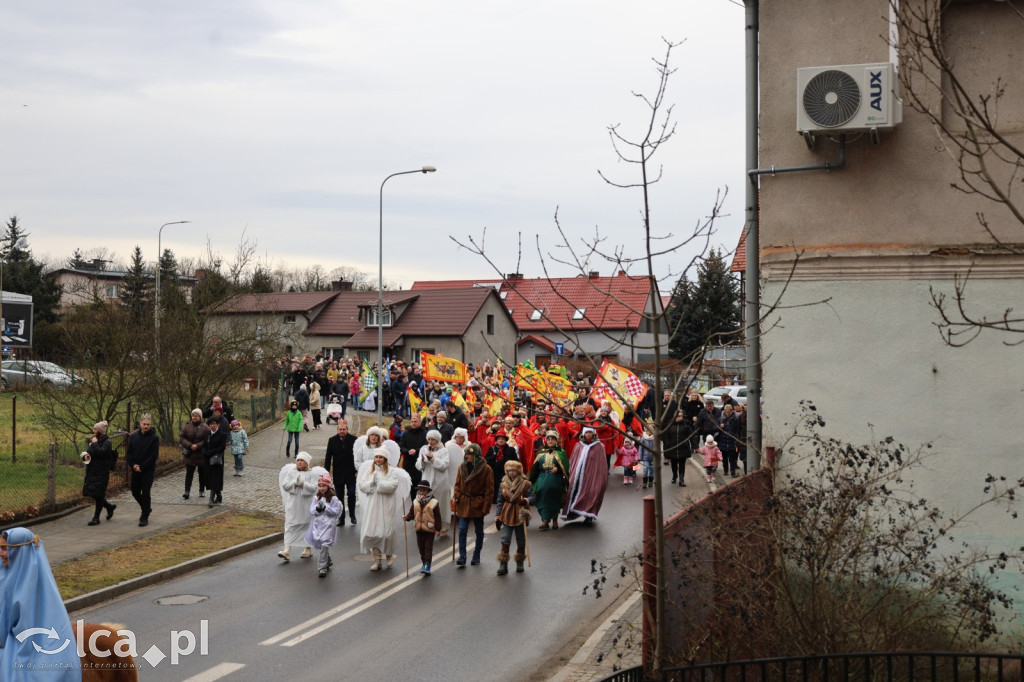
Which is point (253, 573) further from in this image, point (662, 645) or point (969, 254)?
point (969, 254)

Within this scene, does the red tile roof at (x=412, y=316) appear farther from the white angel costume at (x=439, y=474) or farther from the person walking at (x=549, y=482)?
the person walking at (x=549, y=482)

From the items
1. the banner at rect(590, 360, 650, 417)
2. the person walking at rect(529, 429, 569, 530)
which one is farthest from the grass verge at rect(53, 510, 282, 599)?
the banner at rect(590, 360, 650, 417)

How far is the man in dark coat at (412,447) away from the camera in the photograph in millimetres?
18766

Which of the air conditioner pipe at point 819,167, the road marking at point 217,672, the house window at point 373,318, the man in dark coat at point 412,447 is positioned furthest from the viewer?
the house window at point 373,318

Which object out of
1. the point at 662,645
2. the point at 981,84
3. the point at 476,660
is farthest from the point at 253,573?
the point at 981,84

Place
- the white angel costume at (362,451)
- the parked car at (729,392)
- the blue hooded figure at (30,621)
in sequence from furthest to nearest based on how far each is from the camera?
1. the parked car at (729,392)
2. the white angel costume at (362,451)
3. the blue hooded figure at (30,621)

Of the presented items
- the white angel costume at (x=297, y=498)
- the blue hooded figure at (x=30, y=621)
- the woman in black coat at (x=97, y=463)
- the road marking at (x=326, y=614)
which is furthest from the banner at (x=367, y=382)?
the blue hooded figure at (x=30, y=621)

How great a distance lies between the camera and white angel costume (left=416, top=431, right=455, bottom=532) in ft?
53.2

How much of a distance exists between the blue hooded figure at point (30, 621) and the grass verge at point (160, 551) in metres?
5.63

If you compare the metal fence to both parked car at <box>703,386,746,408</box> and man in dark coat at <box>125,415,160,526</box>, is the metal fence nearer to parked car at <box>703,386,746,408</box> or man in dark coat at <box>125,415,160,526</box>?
man in dark coat at <box>125,415,160,526</box>

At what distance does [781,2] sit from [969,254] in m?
3.15

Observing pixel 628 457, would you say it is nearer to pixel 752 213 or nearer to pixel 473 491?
pixel 473 491

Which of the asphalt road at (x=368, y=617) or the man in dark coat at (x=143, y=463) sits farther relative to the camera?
the man in dark coat at (x=143, y=463)

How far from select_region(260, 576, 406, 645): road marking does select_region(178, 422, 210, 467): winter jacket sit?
6.50 metres
